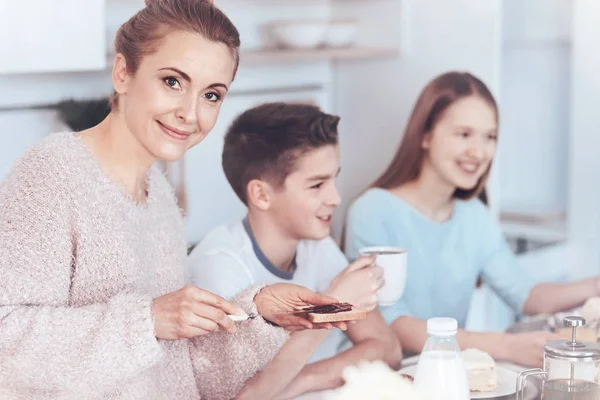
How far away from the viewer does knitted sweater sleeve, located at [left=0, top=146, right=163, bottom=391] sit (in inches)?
38.7

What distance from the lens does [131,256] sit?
1125mm

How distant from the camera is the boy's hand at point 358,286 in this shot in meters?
1.33

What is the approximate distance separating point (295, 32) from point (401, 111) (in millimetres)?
376

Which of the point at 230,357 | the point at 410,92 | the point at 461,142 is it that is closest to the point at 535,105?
the point at 410,92

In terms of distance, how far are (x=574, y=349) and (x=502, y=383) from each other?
0.27m

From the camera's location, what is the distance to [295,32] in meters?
2.30

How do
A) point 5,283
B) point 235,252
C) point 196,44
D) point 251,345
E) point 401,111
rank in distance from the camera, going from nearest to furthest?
point 5,283 → point 196,44 → point 251,345 → point 235,252 → point 401,111

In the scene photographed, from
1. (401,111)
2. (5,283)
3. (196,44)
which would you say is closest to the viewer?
(5,283)

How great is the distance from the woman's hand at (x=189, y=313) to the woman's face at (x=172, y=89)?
21 centimetres

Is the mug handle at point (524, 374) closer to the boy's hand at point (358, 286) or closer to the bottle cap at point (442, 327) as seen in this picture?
the bottle cap at point (442, 327)

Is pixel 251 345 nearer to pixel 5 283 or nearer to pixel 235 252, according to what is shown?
pixel 235 252

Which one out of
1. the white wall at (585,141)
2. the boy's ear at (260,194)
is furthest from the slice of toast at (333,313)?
the white wall at (585,141)

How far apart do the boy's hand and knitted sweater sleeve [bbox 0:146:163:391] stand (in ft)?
1.28

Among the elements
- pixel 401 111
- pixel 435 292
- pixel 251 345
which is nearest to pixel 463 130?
pixel 435 292
